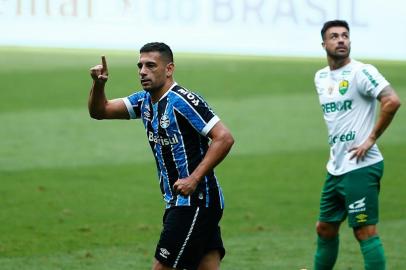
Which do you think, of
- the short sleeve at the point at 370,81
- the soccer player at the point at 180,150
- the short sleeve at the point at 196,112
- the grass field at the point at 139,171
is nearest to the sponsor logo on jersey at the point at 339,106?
the short sleeve at the point at 370,81

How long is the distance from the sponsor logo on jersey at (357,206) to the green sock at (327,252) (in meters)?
0.42

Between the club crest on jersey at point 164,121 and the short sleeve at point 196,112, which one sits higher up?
the short sleeve at point 196,112

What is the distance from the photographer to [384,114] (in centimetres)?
888

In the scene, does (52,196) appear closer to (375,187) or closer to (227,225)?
(227,225)

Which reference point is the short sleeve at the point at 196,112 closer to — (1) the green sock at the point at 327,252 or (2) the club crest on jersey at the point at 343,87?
(2) the club crest on jersey at the point at 343,87

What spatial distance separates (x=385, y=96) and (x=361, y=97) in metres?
0.24

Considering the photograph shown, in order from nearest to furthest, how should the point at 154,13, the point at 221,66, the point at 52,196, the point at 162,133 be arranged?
the point at 162,133 < the point at 154,13 < the point at 52,196 < the point at 221,66

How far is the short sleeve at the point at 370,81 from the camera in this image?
8891mm

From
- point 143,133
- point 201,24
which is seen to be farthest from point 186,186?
point 143,133

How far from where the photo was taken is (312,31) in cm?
906

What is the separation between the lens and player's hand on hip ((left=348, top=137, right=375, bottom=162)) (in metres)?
8.91

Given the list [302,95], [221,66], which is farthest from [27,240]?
[221,66]

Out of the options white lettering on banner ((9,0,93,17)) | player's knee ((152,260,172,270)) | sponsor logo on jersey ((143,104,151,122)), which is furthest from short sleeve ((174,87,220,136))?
white lettering on banner ((9,0,93,17))

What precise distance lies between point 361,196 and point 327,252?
63 cm
